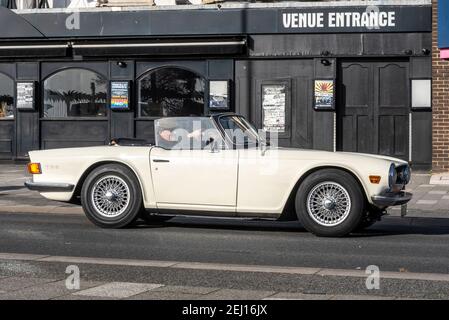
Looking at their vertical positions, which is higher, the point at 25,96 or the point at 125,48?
the point at 125,48

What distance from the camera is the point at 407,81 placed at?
18.7 m

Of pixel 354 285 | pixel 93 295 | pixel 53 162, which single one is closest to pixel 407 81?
pixel 53 162

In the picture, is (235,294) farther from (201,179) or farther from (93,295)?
(201,179)

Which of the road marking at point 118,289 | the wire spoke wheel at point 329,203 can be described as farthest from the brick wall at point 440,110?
the road marking at point 118,289

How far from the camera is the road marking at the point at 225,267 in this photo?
7258mm

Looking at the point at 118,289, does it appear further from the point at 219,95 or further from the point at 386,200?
the point at 219,95

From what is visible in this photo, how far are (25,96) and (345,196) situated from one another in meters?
12.8

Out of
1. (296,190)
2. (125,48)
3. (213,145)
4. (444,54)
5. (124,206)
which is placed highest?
(125,48)

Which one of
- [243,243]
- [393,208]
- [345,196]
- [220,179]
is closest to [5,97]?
[393,208]

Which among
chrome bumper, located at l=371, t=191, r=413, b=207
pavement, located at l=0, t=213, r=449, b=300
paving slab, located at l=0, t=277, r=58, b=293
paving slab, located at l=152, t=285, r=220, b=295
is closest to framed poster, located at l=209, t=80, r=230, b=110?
pavement, located at l=0, t=213, r=449, b=300

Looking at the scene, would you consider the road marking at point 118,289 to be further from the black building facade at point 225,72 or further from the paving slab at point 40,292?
the black building facade at point 225,72

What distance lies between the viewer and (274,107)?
760 inches

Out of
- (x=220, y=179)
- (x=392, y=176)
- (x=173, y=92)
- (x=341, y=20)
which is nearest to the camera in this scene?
(x=392, y=176)
